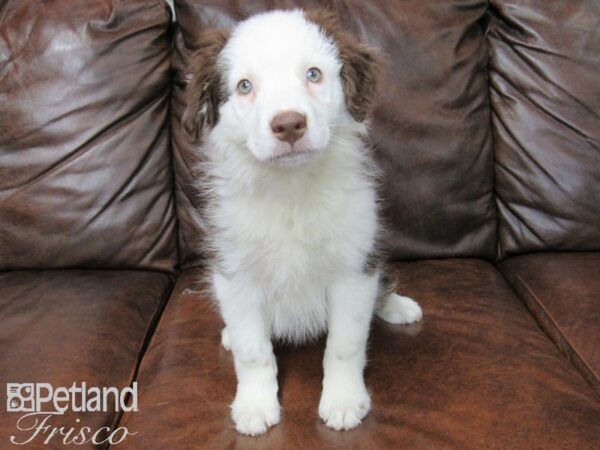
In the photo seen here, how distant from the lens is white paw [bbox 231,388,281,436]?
1322mm

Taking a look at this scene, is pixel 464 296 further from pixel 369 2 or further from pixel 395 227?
pixel 369 2

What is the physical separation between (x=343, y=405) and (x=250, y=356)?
0.24 metres

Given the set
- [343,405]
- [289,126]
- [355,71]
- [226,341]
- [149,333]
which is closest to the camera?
[289,126]

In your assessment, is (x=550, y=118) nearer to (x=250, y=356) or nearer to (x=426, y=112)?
(x=426, y=112)

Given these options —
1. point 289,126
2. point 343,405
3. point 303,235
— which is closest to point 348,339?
point 343,405

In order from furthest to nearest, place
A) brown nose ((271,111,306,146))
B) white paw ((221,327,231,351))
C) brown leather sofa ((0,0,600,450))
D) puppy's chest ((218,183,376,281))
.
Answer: brown leather sofa ((0,0,600,450)), white paw ((221,327,231,351)), puppy's chest ((218,183,376,281)), brown nose ((271,111,306,146))

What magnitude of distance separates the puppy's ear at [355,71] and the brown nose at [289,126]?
24cm

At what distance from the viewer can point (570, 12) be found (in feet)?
6.43

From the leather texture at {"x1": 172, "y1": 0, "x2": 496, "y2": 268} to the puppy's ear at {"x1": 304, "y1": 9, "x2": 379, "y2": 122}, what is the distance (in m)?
0.52

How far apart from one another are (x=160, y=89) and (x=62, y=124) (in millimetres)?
342

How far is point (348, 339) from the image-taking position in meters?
1.42

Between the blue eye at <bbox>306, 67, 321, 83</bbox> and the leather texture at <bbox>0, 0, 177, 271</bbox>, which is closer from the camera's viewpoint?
the blue eye at <bbox>306, 67, 321, 83</bbox>

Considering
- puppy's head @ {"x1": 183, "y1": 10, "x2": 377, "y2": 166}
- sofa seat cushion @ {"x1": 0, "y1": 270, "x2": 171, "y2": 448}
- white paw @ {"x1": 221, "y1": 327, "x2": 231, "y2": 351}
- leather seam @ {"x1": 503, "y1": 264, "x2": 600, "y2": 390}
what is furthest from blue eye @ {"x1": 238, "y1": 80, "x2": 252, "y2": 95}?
→ leather seam @ {"x1": 503, "y1": 264, "x2": 600, "y2": 390}

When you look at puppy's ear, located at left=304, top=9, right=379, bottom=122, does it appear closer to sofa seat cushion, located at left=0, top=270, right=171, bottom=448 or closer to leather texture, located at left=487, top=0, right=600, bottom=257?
leather texture, located at left=487, top=0, right=600, bottom=257
